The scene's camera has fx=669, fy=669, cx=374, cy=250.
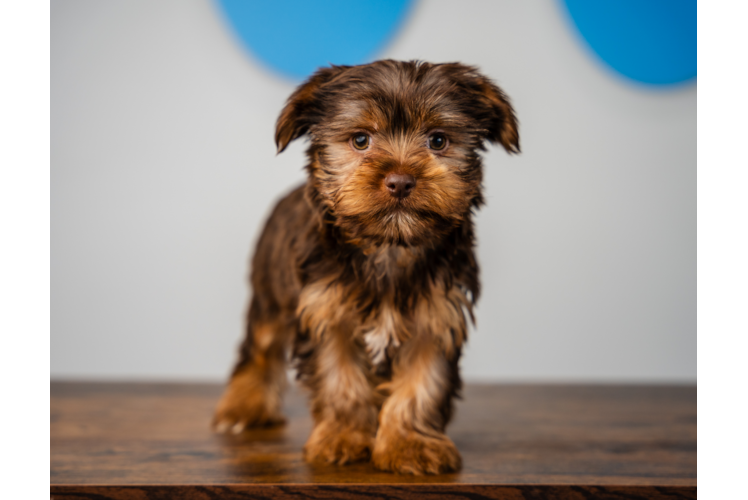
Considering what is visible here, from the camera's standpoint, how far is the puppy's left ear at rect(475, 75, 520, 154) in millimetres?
2221

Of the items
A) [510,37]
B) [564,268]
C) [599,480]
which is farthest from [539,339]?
[599,480]

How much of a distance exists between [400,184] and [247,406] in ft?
4.71

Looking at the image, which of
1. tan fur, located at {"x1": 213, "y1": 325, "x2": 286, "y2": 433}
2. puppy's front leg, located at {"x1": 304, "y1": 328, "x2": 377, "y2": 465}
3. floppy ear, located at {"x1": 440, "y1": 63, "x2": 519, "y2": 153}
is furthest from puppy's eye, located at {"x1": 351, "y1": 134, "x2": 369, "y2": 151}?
tan fur, located at {"x1": 213, "y1": 325, "x2": 286, "y2": 433}

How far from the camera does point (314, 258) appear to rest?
232 centimetres

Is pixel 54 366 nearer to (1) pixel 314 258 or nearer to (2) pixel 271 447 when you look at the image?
(2) pixel 271 447

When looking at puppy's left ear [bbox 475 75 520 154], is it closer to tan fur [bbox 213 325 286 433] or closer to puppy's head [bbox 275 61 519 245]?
puppy's head [bbox 275 61 519 245]

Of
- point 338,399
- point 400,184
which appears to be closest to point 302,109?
point 400,184

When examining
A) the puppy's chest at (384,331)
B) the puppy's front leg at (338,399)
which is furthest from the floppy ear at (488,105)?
the puppy's front leg at (338,399)

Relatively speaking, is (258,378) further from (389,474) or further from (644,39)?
(644,39)

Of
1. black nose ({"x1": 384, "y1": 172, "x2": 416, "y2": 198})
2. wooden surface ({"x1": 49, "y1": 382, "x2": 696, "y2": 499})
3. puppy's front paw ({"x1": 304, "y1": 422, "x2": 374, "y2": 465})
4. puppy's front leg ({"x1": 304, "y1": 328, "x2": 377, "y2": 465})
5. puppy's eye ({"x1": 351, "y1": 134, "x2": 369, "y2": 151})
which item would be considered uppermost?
puppy's eye ({"x1": 351, "y1": 134, "x2": 369, "y2": 151})

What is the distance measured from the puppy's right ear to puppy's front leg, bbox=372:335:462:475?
83cm

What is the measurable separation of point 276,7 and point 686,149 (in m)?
2.75

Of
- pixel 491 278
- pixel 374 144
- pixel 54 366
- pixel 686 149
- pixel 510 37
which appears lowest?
pixel 54 366

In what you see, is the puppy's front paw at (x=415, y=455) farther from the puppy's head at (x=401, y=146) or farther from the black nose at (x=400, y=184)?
the black nose at (x=400, y=184)
